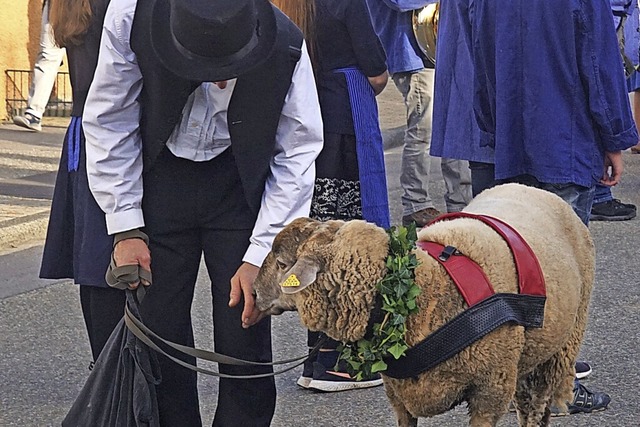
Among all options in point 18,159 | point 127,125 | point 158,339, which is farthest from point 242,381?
point 18,159

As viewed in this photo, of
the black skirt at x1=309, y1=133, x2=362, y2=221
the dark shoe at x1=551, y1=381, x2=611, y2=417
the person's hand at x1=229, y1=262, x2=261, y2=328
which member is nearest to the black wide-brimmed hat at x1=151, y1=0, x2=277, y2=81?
the person's hand at x1=229, y1=262, x2=261, y2=328

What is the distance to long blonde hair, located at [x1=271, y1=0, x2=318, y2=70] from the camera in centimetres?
454

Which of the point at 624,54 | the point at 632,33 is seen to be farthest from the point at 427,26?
the point at 632,33

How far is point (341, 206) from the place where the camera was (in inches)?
206

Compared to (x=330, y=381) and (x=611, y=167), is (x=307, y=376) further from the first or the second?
(x=611, y=167)

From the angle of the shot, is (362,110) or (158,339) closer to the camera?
(158,339)

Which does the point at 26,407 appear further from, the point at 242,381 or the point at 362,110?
the point at 362,110

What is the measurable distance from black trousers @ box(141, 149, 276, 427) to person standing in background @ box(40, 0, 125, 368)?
20cm

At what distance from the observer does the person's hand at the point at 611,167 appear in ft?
15.8

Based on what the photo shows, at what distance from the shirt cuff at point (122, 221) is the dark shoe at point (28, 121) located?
824 centimetres

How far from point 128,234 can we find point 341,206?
1.84m

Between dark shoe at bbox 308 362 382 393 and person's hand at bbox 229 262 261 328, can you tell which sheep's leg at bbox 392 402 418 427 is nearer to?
person's hand at bbox 229 262 261 328

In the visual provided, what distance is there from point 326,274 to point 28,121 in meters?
8.66

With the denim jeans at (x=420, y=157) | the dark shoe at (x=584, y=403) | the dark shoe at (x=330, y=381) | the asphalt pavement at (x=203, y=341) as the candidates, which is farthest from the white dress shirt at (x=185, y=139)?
the denim jeans at (x=420, y=157)
